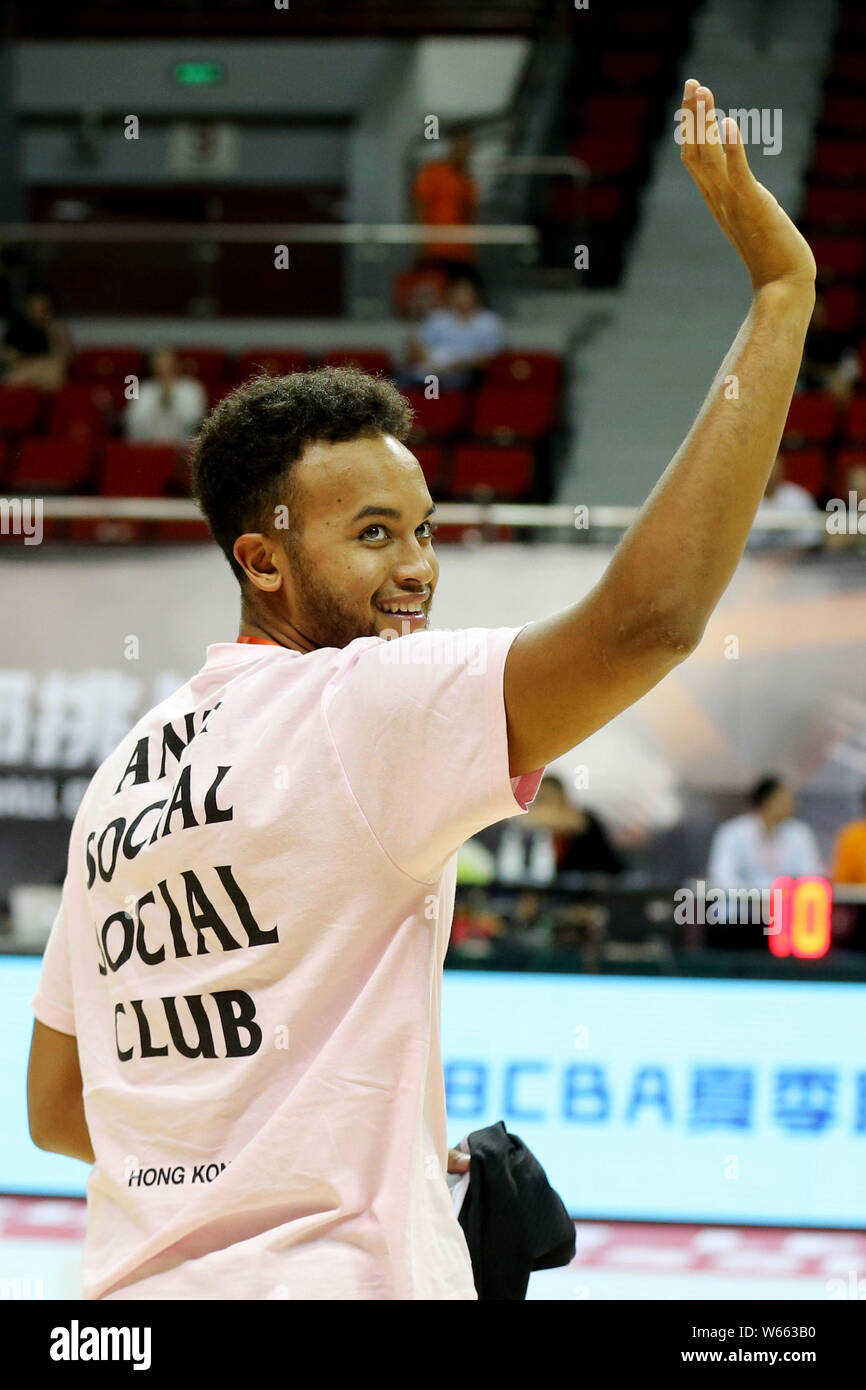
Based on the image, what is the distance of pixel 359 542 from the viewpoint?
65.3 inches

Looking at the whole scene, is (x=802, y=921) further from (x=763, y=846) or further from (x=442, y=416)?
(x=442, y=416)

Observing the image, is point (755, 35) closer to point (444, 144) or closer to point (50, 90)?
point (444, 144)

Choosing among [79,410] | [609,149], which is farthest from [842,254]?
[79,410]

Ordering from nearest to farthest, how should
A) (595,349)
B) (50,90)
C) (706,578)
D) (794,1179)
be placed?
1. (706,578)
2. (794,1179)
3. (595,349)
4. (50,90)

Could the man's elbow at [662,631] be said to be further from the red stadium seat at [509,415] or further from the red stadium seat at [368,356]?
the red stadium seat at [368,356]

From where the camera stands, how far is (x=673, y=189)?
1349cm

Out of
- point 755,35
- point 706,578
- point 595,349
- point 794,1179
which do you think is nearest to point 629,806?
point 595,349

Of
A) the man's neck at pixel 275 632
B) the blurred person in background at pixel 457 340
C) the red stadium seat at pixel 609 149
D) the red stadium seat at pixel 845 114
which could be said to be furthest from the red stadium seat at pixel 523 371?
the man's neck at pixel 275 632

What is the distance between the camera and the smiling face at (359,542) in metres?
1.66

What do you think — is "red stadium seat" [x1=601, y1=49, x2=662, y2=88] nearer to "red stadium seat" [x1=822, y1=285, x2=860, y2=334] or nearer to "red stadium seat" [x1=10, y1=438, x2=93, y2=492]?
"red stadium seat" [x1=822, y1=285, x2=860, y2=334]

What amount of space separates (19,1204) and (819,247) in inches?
391

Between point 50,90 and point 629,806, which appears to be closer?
point 629,806

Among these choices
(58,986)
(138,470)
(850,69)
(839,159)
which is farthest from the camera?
(850,69)

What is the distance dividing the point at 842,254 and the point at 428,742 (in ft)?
39.6
